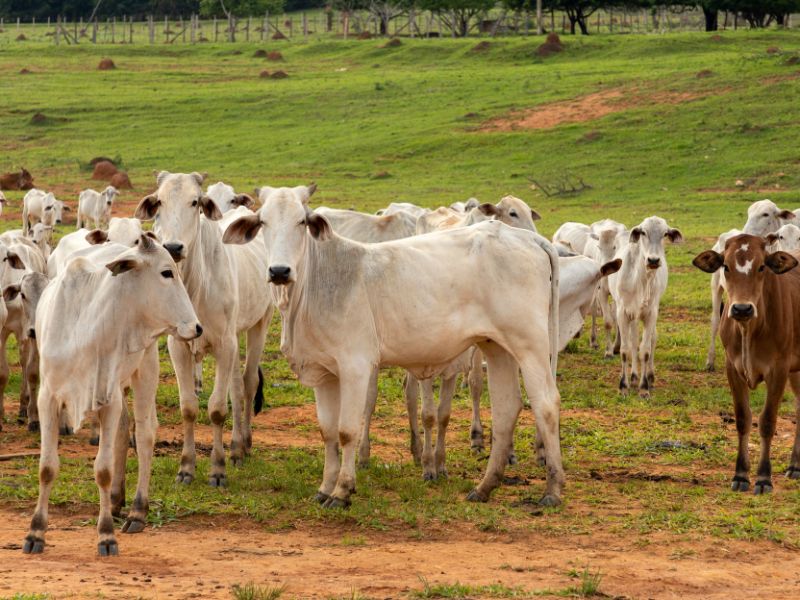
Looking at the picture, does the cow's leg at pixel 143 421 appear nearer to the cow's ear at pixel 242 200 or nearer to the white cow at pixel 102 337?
the white cow at pixel 102 337

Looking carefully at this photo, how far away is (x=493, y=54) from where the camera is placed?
178 feet

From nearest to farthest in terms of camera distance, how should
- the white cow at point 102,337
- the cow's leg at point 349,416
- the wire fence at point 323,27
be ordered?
1. the white cow at point 102,337
2. the cow's leg at point 349,416
3. the wire fence at point 323,27

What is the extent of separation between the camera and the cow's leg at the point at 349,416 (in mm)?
9273

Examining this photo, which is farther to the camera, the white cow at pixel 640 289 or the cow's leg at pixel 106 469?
the white cow at pixel 640 289

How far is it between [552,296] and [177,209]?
3.05 meters

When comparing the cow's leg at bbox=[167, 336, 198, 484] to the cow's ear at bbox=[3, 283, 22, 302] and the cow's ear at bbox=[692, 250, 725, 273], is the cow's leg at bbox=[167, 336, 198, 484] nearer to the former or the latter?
the cow's ear at bbox=[3, 283, 22, 302]

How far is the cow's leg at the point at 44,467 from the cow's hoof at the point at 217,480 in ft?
7.09

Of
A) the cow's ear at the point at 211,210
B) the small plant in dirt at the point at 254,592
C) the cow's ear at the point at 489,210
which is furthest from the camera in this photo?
the cow's ear at the point at 489,210

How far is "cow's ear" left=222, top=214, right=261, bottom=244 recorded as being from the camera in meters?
9.42

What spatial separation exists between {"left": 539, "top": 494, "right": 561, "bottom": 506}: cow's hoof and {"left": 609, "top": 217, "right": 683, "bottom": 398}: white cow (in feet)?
16.6

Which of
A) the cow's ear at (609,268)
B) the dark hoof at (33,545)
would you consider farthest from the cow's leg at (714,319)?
the dark hoof at (33,545)

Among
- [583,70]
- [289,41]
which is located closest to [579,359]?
[583,70]

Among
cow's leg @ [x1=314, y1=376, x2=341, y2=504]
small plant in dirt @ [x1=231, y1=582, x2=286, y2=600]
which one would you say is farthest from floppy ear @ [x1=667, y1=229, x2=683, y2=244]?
small plant in dirt @ [x1=231, y1=582, x2=286, y2=600]

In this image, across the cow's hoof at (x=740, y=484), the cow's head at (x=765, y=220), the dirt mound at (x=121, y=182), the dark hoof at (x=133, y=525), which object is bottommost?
the dirt mound at (x=121, y=182)
